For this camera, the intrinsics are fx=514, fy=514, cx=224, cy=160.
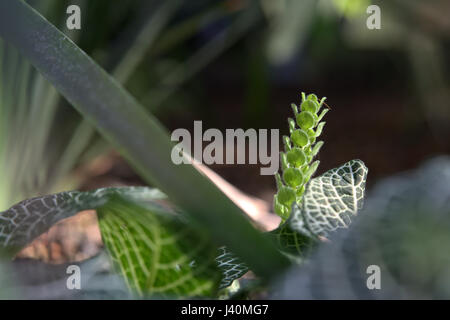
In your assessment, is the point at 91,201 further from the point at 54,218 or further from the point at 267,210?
the point at 267,210

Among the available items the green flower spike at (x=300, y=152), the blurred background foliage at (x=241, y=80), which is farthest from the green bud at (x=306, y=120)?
the blurred background foliage at (x=241, y=80)

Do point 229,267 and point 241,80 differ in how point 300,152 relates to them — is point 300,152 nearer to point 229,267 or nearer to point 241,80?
point 229,267

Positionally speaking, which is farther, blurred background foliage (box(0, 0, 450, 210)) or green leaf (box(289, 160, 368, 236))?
blurred background foliage (box(0, 0, 450, 210))

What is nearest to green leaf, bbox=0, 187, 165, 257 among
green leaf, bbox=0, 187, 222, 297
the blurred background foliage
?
green leaf, bbox=0, 187, 222, 297

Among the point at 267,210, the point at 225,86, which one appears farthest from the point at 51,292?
the point at 225,86

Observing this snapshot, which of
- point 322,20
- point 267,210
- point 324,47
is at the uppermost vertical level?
point 324,47

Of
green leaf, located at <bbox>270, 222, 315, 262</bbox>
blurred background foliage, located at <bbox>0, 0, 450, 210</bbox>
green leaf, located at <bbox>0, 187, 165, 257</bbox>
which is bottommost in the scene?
green leaf, located at <bbox>270, 222, 315, 262</bbox>

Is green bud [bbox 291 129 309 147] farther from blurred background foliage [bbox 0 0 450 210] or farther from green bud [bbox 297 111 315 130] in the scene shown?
blurred background foliage [bbox 0 0 450 210]
